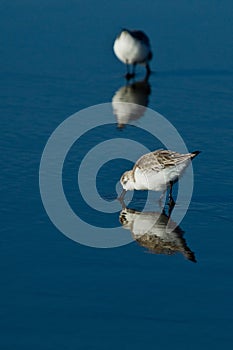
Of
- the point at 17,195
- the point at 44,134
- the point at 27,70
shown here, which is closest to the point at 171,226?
the point at 17,195

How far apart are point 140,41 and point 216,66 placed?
6.17ft

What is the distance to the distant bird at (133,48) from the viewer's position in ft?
62.3

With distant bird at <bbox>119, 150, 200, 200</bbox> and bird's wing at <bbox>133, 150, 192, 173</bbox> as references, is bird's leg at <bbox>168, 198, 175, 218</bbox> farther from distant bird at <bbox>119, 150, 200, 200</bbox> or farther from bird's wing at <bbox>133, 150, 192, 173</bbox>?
bird's wing at <bbox>133, 150, 192, 173</bbox>

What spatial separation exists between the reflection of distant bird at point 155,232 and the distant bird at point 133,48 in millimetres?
8093

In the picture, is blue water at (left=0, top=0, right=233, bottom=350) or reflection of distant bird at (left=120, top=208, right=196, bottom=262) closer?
A: blue water at (left=0, top=0, right=233, bottom=350)

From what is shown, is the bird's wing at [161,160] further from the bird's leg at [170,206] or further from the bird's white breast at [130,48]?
the bird's white breast at [130,48]

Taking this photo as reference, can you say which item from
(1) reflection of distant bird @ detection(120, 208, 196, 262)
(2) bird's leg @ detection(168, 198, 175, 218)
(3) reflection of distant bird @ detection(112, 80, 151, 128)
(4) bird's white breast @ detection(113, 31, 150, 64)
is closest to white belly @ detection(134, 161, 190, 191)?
(2) bird's leg @ detection(168, 198, 175, 218)

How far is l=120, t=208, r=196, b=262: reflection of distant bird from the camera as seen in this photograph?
10.3m

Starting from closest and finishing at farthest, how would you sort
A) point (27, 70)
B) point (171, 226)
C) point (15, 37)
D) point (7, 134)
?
point (171, 226), point (7, 134), point (27, 70), point (15, 37)

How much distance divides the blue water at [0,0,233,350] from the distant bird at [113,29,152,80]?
401mm

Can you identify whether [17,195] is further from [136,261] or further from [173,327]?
[173,327]

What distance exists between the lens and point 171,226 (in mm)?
11031

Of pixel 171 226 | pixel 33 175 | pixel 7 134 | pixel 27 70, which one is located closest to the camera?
pixel 171 226

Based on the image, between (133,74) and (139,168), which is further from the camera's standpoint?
(133,74)
